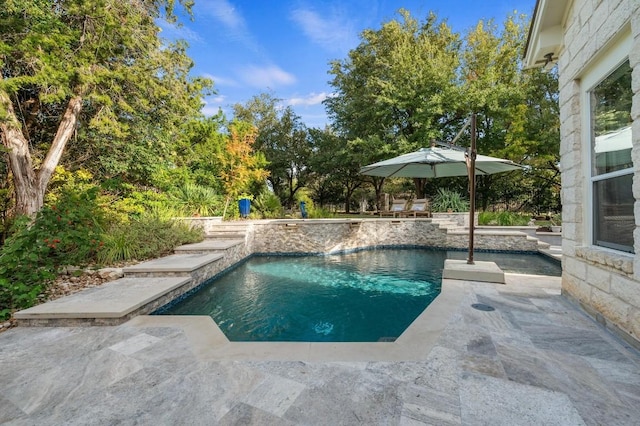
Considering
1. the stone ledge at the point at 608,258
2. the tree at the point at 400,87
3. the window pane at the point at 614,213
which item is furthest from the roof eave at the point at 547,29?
the tree at the point at 400,87

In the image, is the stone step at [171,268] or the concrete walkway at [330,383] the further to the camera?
the stone step at [171,268]

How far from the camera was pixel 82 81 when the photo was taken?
579cm

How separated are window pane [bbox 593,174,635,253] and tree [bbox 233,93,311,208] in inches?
681

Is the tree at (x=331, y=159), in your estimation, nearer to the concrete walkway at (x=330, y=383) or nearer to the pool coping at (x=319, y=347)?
the pool coping at (x=319, y=347)

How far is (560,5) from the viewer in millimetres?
3195

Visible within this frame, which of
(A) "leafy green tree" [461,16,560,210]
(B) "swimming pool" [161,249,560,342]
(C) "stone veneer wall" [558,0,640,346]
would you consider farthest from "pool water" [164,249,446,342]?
(A) "leafy green tree" [461,16,560,210]

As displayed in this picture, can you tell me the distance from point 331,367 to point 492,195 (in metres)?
16.6

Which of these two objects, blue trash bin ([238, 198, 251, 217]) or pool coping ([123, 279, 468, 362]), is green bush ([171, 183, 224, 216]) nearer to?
blue trash bin ([238, 198, 251, 217])

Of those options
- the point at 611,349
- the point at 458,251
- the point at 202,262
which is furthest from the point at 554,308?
the point at 458,251

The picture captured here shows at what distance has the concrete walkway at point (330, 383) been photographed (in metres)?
1.49

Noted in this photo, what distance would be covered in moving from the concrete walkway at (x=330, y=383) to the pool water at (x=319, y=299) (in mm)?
1129

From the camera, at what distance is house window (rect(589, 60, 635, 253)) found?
7.75 ft

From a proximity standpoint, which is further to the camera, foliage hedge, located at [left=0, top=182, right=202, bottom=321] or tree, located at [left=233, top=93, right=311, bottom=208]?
tree, located at [left=233, top=93, right=311, bottom=208]

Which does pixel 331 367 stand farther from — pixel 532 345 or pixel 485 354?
pixel 532 345
